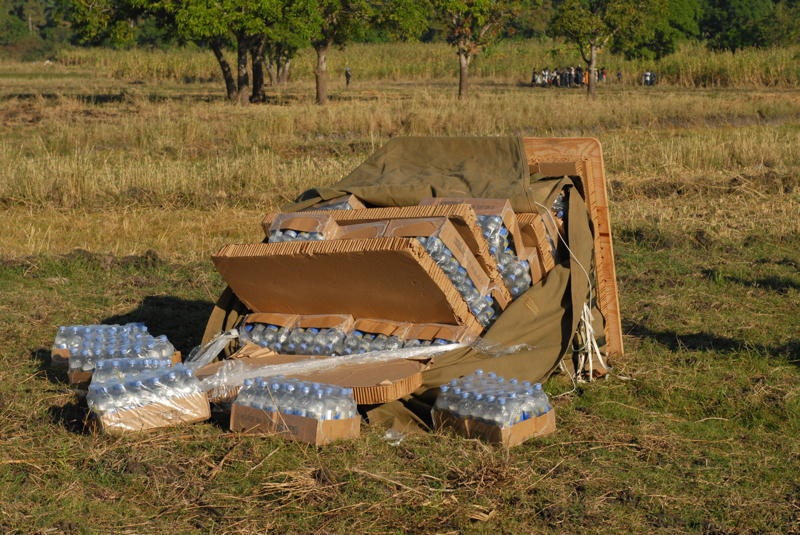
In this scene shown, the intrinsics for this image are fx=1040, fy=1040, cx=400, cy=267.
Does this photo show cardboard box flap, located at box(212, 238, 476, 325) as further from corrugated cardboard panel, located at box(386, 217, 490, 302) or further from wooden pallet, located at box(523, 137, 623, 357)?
wooden pallet, located at box(523, 137, 623, 357)

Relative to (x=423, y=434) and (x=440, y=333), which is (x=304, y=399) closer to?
(x=423, y=434)

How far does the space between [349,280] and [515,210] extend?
117 cm

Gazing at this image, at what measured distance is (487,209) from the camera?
20.3 ft

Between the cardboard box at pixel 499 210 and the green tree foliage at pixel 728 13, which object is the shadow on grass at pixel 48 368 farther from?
the green tree foliage at pixel 728 13

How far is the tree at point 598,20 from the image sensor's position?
1527 inches

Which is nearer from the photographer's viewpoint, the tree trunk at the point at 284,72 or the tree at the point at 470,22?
the tree at the point at 470,22

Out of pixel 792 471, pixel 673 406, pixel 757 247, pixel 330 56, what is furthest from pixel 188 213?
pixel 330 56

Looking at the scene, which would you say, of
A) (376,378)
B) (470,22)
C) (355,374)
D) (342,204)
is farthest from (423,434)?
(470,22)

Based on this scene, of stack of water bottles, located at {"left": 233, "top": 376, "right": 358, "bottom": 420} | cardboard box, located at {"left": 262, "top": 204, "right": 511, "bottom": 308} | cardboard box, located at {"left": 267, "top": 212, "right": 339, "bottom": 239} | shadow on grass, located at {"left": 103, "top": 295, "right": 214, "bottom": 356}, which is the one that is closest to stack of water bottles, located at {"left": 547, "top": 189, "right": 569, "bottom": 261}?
cardboard box, located at {"left": 262, "top": 204, "right": 511, "bottom": 308}

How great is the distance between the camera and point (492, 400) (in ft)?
17.1

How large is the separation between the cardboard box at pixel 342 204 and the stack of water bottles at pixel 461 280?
962mm

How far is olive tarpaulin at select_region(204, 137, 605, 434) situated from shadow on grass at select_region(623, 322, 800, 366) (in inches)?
28.7

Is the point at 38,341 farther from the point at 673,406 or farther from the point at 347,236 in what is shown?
the point at 673,406

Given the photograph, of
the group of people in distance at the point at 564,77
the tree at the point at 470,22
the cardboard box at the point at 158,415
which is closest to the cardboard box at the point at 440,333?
the cardboard box at the point at 158,415
